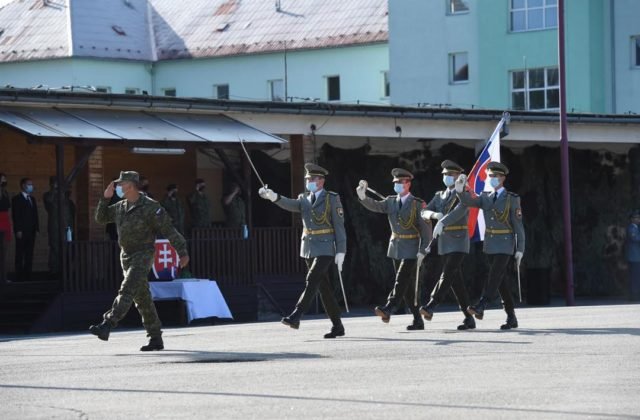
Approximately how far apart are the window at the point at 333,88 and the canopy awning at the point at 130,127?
39.8m

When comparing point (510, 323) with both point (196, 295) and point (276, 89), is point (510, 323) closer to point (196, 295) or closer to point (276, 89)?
point (196, 295)

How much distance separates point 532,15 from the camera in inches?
2283

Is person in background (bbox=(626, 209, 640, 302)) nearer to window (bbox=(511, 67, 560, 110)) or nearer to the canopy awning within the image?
the canopy awning

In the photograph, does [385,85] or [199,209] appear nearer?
[199,209]

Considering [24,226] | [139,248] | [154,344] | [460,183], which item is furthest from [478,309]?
[24,226]

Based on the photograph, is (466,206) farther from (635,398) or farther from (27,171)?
(27,171)

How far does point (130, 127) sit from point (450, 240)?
25.6ft

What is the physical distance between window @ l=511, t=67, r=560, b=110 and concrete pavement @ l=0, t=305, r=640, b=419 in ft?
126

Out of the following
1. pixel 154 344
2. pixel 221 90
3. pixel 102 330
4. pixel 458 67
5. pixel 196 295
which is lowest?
pixel 196 295

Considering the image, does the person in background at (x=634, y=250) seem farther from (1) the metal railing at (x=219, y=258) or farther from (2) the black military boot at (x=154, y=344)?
(2) the black military boot at (x=154, y=344)

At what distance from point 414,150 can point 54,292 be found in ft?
32.3

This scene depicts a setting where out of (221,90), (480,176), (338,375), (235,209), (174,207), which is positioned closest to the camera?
(338,375)

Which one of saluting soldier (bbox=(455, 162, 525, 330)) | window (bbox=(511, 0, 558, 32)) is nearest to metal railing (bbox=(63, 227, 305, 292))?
saluting soldier (bbox=(455, 162, 525, 330))

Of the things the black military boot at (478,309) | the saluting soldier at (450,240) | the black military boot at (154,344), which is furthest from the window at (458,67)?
the black military boot at (154,344)
